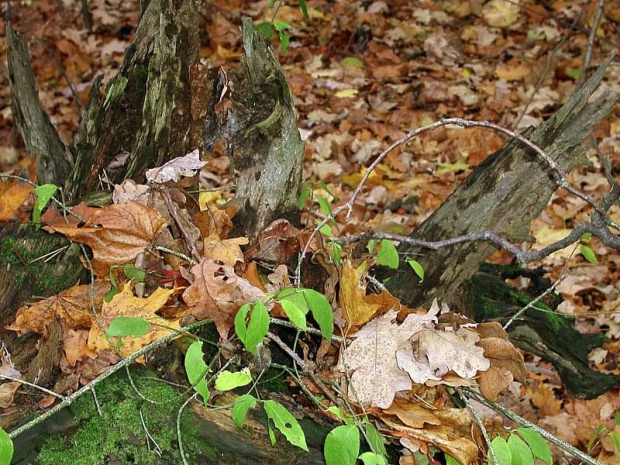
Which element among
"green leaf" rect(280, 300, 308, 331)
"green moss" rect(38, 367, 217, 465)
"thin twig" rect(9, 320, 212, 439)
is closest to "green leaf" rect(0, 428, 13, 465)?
"thin twig" rect(9, 320, 212, 439)

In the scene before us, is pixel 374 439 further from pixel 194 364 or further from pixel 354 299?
pixel 194 364

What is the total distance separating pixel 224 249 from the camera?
6.34ft

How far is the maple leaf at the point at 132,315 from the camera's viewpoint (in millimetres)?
1709

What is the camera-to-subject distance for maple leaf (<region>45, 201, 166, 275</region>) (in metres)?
1.91

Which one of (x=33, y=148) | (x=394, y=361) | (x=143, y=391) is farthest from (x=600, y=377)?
(x=33, y=148)

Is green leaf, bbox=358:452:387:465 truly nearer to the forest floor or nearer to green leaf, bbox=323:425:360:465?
green leaf, bbox=323:425:360:465

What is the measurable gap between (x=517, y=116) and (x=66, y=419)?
15.0ft

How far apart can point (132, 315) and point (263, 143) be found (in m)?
0.80

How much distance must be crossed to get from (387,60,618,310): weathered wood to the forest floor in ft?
3.79

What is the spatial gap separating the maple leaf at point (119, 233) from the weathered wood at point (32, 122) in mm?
984

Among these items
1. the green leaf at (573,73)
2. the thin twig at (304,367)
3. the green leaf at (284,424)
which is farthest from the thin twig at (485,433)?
the green leaf at (573,73)

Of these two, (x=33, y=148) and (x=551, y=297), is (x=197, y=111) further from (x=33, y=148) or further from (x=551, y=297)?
(x=551, y=297)

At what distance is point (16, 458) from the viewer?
1.49 m

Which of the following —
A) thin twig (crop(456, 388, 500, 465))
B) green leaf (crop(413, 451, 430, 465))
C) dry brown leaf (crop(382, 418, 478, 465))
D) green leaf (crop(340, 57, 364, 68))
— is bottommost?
green leaf (crop(340, 57, 364, 68))
